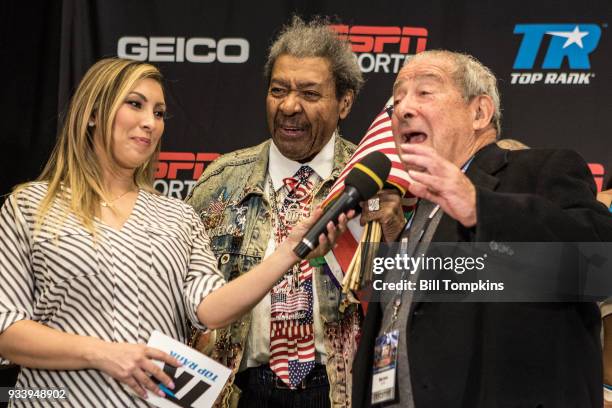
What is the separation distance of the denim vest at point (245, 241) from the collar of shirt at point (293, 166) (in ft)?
0.10

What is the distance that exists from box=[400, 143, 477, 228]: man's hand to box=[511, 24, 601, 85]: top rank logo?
85.9 inches

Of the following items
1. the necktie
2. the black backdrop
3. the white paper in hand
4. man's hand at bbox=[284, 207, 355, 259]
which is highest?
the black backdrop

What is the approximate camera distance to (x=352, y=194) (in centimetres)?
228

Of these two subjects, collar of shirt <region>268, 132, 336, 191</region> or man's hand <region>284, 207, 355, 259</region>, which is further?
collar of shirt <region>268, 132, 336, 191</region>

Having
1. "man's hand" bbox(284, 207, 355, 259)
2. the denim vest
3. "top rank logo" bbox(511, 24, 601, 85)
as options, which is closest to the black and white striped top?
"man's hand" bbox(284, 207, 355, 259)

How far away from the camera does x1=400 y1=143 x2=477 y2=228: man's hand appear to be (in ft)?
6.66

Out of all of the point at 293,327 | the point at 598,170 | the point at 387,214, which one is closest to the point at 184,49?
the point at 293,327

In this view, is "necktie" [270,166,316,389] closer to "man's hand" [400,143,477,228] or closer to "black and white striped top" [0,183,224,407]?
"black and white striped top" [0,183,224,407]

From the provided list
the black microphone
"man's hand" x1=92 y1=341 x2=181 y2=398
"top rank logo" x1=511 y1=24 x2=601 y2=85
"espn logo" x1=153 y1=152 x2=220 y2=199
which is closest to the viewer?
the black microphone

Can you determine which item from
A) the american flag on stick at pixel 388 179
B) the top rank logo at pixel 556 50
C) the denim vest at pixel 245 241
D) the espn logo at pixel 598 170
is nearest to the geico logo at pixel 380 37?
the top rank logo at pixel 556 50

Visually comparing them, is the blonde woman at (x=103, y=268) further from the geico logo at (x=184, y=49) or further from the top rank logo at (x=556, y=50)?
the top rank logo at (x=556, y=50)

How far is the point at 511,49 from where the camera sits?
4.09 meters

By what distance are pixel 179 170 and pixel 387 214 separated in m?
1.83

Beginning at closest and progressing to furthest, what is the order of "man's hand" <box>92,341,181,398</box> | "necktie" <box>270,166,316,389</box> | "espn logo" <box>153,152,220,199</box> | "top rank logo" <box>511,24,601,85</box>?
1. "man's hand" <box>92,341,181,398</box>
2. "necktie" <box>270,166,316,389</box>
3. "top rank logo" <box>511,24,601,85</box>
4. "espn logo" <box>153,152,220,199</box>
